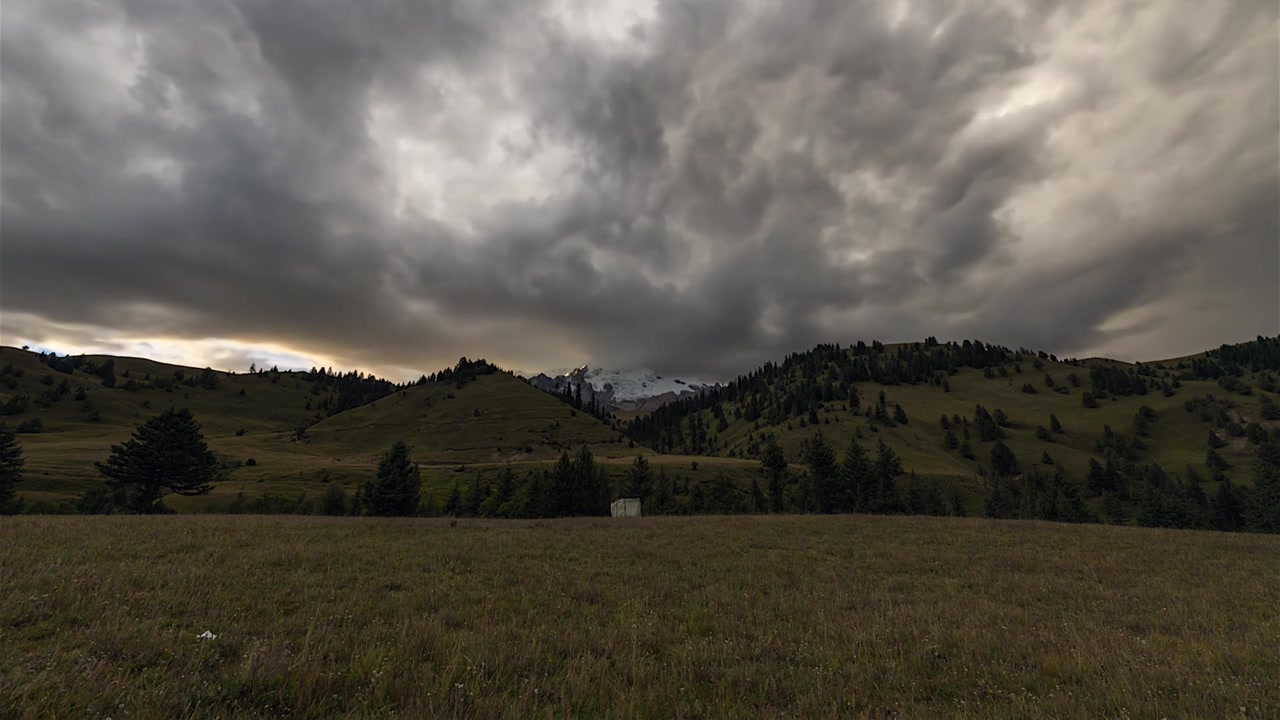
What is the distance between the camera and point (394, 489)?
56.8 meters

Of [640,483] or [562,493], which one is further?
[640,483]

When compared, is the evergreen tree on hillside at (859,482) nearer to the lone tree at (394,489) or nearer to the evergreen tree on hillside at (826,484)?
the evergreen tree on hillside at (826,484)

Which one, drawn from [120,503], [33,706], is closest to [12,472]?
[120,503]

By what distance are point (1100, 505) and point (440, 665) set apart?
194149 millimetres

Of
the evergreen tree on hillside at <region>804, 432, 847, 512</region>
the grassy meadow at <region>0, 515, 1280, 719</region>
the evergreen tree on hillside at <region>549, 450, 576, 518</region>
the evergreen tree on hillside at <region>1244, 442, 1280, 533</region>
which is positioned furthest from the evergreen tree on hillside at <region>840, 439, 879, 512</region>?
the evergreen tree on hillside at <region>1244, 442, 1280, 533</region>

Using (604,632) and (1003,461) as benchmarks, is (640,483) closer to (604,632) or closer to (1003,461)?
(604,632)

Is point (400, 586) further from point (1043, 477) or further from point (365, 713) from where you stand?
point (1043, 477)

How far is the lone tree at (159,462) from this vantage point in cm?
5241

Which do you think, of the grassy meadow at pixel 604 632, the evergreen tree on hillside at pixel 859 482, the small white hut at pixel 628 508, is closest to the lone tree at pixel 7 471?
the grassy meadow at pixel 604 632

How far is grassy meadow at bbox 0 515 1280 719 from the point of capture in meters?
5.71

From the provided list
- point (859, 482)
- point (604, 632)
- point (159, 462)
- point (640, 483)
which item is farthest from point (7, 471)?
point (859, 482)

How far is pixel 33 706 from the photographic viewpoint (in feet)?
15.1

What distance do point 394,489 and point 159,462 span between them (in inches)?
961

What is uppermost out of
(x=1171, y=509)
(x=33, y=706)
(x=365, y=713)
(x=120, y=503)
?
(x=33, y=706)
